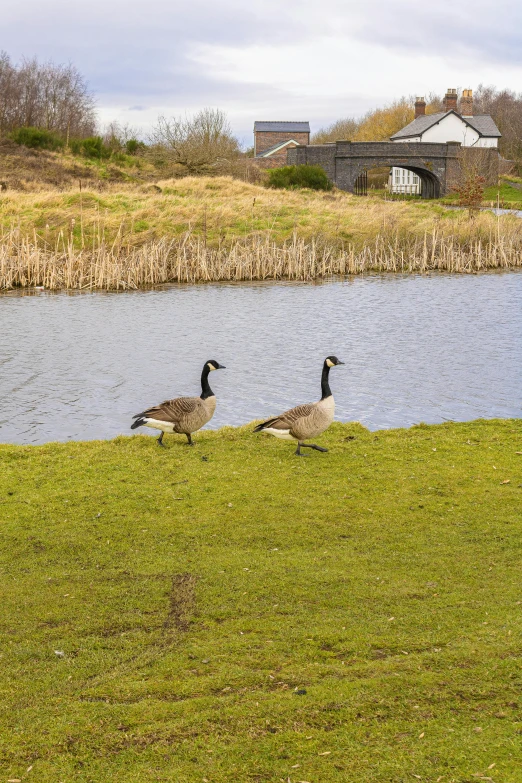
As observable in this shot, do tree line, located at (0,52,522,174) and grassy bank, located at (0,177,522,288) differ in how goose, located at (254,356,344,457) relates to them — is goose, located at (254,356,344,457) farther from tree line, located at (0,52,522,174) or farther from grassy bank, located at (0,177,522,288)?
tree line, located at (0,52,522,174)

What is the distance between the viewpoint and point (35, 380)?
21453mm

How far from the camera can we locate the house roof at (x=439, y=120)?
104 m

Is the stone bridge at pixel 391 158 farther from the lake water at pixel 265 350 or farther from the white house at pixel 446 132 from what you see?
the lake water at pixel 265 350

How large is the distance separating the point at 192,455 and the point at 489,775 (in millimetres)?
7606

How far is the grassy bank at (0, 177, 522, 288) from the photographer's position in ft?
119

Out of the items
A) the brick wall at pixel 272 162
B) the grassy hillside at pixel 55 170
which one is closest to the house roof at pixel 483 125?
the brick wall at pixel 272 162

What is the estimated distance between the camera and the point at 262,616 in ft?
22.1

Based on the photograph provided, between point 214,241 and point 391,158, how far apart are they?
52242 millimetres

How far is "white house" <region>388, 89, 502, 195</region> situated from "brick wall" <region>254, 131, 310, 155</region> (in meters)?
13.3

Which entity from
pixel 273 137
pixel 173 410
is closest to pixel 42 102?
pixel 273 137

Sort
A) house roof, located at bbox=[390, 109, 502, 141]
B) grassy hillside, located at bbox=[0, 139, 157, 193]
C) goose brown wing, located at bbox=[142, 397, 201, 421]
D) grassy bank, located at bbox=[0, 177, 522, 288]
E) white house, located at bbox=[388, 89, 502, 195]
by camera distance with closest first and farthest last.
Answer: goose brown wing, located at bbox=[142, 397, 201, 421] < grassy bank, located at bbox=[0, 177, 522, 288] < grassy hillside, located at bbox=[0, 139, 157, 193] < house roof, located at bbox=[390, 109, 502, 141] < white house, located at bbox=[388, 89, 502, 195]

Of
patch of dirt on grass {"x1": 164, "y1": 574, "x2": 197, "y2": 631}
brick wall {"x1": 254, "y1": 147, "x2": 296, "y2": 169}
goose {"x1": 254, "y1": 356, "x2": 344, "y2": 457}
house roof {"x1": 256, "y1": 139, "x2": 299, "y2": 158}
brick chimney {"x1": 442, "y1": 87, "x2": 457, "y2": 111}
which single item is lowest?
patch of dirt on grass {"x1": 164, "y1": 574, "x2": 197, "y2": 631}

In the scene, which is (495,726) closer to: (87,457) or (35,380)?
(87,457)

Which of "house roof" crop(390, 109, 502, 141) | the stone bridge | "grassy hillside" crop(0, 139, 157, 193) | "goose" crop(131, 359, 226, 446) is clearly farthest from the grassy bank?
"house roof" crop(390, 109, 502, 141)
